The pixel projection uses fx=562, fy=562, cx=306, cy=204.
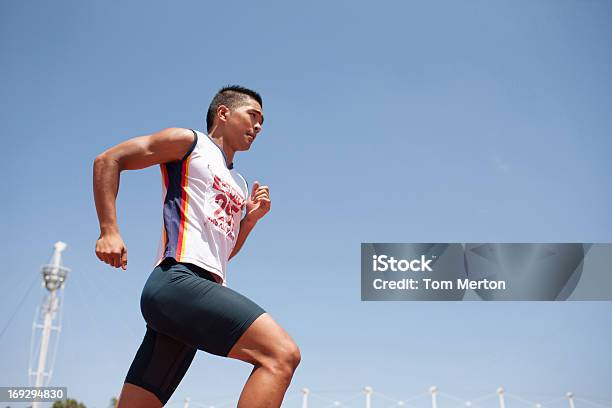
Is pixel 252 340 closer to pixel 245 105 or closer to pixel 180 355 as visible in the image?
pixel 180 355

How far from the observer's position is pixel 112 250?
2.81 meters

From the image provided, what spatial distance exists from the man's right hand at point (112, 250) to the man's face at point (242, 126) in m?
1.03

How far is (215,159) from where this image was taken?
330 centimetres

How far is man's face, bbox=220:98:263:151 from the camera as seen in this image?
3.55 m

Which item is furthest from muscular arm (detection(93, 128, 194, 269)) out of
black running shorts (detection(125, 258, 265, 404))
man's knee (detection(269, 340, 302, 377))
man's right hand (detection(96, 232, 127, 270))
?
man's knee (detection(269, 340, 302, 377))

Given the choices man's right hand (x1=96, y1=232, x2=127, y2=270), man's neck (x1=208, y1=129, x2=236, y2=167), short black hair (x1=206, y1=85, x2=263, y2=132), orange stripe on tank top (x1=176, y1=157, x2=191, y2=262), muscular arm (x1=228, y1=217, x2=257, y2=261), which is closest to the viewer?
man's right hand (x1=96, y1=232, x2=127, y2=270)

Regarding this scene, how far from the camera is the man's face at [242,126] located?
3555mm

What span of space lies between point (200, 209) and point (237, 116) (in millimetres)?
763

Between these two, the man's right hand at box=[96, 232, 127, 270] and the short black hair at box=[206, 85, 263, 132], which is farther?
the short black hair at box=[206, 85, 263, 132]

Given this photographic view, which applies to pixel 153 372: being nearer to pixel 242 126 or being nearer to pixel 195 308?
pixel 195 308

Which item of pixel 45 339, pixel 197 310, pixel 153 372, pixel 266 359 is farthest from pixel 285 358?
pixel 45 339

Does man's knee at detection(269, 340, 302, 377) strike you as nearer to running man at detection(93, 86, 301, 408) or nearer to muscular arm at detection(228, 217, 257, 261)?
running man at detection(93, 86, 301, 408)

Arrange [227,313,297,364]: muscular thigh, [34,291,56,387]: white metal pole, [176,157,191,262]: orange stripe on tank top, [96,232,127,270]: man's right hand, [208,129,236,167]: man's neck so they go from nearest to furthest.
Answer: [227,313,297,364]: muscular thigh, [96,232,127,270]: man's right hand, [176,157,191,262]: orange stripe on tank top, [208,129,236,167]: man's neck, [34,291,56,387]: white metal pole

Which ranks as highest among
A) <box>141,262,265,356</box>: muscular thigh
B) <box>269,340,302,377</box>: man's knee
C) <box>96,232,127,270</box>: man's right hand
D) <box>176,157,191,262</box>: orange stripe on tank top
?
<box>176,157,191,262</box>: orange stripe on tank top
